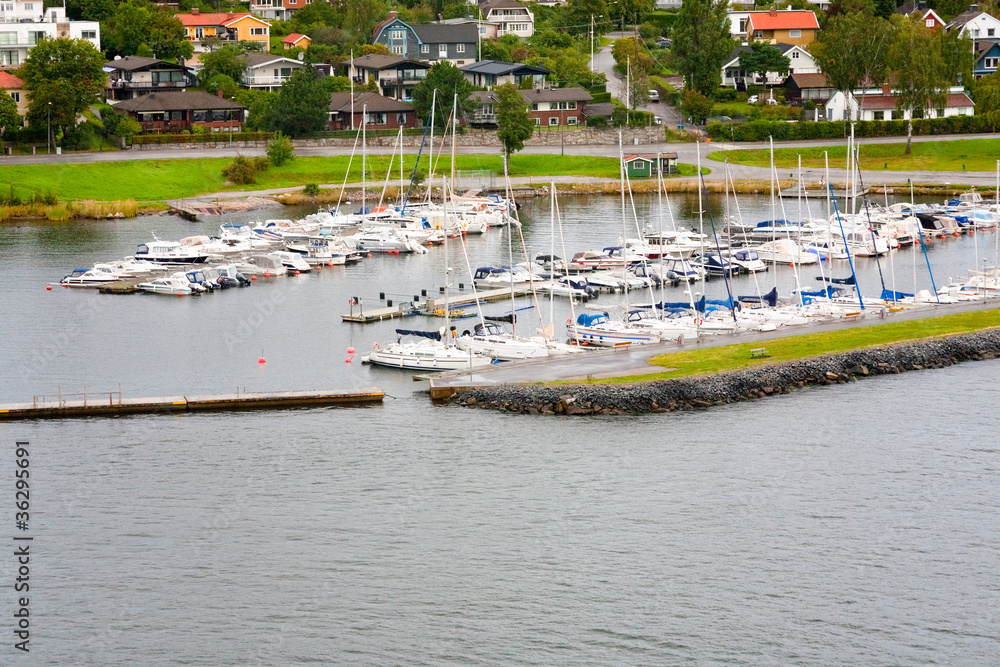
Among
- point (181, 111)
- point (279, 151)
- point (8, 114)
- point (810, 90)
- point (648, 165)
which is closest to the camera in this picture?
point (8, 114)

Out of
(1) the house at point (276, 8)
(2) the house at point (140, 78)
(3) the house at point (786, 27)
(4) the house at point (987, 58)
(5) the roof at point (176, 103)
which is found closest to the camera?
(5) the roof at point (176, 103)

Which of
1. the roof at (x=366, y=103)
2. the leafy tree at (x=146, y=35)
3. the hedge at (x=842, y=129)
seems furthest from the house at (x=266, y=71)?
the hedge at (x=842, y=129)

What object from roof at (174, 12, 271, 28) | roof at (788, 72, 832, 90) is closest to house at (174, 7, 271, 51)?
roof at (174, 12, 271, 28)

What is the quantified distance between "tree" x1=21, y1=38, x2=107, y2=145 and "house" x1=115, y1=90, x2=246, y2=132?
16.7 ft

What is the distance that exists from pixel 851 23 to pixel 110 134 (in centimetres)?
6545

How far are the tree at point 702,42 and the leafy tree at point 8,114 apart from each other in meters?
59.6

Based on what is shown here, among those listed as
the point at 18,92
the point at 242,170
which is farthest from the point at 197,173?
the point at 18,92

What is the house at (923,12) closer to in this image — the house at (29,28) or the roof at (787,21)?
the roof at (787,21)

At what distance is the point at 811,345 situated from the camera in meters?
57.1

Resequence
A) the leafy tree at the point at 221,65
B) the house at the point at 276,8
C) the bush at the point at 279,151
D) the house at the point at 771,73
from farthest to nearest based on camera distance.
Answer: the house at the point at 276,8, the house at the point at 771,73, the leafy tree at the point at 221,65, the bush at the point at 279,151

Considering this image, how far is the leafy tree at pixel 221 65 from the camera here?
436 ft

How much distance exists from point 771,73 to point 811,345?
292 ft

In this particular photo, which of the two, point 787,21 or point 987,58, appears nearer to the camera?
point 987,58

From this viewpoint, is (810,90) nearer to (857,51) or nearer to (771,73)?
(771,73)
